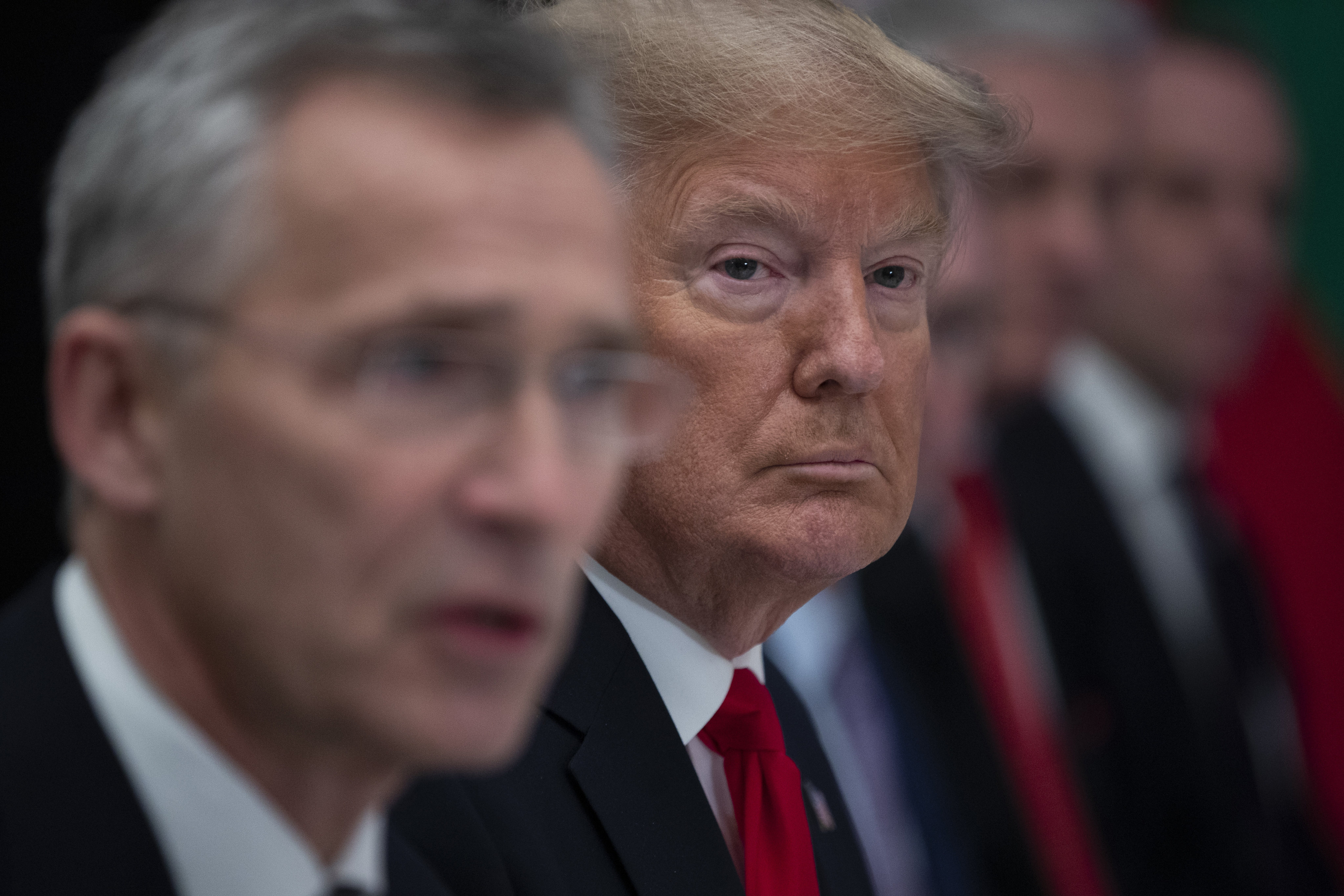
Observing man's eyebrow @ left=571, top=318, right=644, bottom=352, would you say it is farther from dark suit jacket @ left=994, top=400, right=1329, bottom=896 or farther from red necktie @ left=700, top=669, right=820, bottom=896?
dark suit jacket @ left=994, top=400, right=1329, bottom=896

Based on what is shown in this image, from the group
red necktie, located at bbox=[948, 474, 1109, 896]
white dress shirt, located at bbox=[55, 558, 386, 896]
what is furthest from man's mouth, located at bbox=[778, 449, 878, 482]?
red necktie, located at bbox=[948, 474, 1109, 896]

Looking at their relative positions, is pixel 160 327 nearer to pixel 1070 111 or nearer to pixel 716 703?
pixel 716 703

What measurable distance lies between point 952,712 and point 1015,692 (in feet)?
1.45

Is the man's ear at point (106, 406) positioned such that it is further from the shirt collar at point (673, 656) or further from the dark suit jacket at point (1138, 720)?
the dark suit jacket at point (1138, 720)

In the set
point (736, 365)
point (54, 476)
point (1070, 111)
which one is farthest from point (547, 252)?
point (1070, 111)

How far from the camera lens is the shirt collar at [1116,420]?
5.00m

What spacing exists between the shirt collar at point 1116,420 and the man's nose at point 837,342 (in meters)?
3.33

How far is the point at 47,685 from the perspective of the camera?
3.51ft

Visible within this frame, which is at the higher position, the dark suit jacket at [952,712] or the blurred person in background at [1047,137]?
the blurred person in background at [1047,137]

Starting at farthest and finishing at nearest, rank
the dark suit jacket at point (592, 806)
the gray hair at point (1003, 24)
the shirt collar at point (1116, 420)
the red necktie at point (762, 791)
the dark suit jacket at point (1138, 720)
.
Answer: the shirt collar at point (1116, 420)
the gray hair at point (1003, 24)
the dark suit jacket at point (1138, 720)
the red necktie at point (762, 791)
the dark suit jacket at point (592, 806)

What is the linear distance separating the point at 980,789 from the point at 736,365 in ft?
8.62

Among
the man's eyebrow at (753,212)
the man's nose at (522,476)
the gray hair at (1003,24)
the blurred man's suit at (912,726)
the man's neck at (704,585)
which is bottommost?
the blurred man's suit at (912,726)

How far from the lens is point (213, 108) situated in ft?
3.38

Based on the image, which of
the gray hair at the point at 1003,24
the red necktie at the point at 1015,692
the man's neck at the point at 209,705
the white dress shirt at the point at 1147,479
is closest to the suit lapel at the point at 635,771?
the man's neck at the point at 209,705
